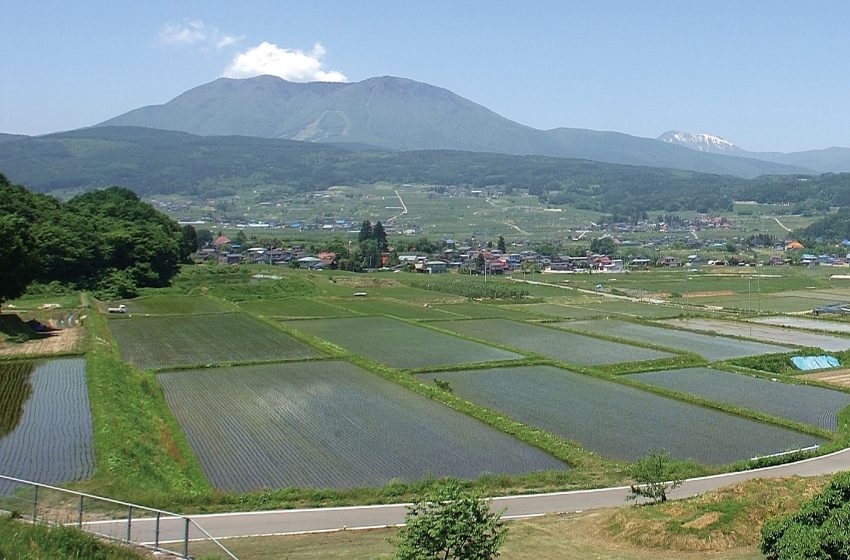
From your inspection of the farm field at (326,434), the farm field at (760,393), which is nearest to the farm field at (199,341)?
the farm field at (326,434)

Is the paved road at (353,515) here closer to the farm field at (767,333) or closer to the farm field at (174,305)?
the farm field at (767,333)

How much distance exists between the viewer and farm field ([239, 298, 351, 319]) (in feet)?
105

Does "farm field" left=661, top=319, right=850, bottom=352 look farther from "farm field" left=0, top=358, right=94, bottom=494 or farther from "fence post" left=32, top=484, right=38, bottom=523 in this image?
"fence post" left=32, top=484, right=38, bottom=523

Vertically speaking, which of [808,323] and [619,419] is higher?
[619,419]

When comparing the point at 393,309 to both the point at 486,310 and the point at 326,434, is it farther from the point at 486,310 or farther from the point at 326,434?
the point at 326,434

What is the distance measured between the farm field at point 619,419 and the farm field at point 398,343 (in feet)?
7.39

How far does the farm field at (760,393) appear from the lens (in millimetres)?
16969

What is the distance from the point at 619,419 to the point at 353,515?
7.65 m

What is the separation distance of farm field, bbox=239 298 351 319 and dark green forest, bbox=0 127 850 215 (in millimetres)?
96970

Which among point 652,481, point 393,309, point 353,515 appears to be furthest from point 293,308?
point 652,481

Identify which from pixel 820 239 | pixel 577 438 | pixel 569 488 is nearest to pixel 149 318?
pixel 577 438

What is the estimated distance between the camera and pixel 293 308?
112 ft

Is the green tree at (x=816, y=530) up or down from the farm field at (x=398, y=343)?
up

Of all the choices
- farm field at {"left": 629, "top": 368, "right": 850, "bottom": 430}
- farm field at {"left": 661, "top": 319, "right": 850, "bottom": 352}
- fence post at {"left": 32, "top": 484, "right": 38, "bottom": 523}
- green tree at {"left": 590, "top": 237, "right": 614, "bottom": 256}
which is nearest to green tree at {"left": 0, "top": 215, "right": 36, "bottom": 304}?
fence post at {"left": 32, "top": 484, "right": 38, "bottom": 523}
